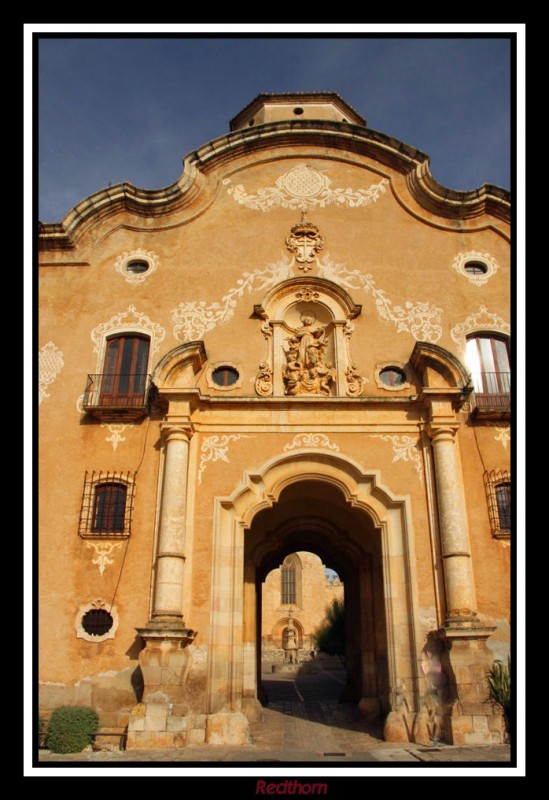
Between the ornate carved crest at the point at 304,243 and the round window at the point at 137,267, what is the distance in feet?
13.7

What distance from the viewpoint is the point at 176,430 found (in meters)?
14.9

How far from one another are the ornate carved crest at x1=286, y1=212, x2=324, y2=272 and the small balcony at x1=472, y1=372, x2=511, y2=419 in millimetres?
5636

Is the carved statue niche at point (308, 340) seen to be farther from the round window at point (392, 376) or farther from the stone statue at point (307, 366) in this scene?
the round window at point (392, 376)

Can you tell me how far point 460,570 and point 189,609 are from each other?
602cm

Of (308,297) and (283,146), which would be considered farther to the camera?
(283,146)

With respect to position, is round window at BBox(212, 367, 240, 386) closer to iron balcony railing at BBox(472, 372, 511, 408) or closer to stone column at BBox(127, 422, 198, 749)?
stone column at BBox(127, 422, 198, 749)

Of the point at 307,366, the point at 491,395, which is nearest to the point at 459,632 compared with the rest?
the point at 491,395

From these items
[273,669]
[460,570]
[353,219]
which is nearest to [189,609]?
[460,570]

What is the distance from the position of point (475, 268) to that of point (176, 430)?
32.1 ft

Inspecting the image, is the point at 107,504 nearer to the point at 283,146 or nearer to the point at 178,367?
the point at 178,367

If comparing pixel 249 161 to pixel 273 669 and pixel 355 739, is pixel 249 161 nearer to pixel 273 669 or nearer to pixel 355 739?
pixel 355 739

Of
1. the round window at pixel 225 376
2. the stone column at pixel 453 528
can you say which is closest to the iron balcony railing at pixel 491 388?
the stone column at pixel 453 528

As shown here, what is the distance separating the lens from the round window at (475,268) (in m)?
17.9

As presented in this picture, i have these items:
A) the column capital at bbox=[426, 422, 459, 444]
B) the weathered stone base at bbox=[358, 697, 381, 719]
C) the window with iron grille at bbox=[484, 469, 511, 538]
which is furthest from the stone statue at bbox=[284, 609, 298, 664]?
the column capital at bbox=[426, 422, 459, 444]
